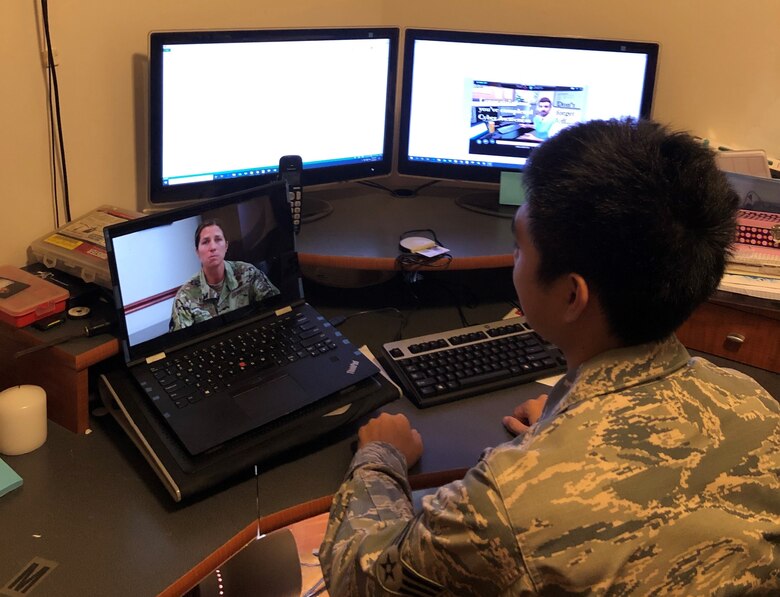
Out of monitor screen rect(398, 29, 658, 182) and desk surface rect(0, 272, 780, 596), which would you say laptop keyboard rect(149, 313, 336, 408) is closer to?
desk surface rect(0, 272, 780, 596)

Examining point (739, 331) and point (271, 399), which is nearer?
point (271, 399)

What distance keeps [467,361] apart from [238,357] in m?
0.42

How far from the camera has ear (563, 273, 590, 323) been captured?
0.85m

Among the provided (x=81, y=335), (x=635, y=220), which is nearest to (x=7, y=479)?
(x=81, y=335)

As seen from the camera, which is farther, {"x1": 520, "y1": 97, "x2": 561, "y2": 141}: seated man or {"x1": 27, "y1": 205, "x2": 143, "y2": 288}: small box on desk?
{"x1": 520, "y1": 97, "x2": 561, "y2": 141}: seated man

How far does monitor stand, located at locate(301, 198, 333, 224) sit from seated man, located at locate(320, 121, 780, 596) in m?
0.92

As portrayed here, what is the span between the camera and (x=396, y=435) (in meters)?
1.19

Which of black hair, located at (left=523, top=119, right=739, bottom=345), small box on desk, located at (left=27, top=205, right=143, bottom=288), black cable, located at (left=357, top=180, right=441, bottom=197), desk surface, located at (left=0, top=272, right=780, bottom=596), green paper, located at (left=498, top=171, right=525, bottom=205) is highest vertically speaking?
black hair, located at (left=523, top=119, right=739, bottom=345)

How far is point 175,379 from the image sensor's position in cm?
122

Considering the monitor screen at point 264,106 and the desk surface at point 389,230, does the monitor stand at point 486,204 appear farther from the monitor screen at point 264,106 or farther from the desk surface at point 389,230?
the monitor screen at point 264,106

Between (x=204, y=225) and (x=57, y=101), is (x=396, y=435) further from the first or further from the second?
(x=57, y=101)

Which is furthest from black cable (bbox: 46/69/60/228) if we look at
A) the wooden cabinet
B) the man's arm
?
the wooden cabinet

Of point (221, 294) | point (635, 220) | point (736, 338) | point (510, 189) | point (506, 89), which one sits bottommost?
point (736, 338)

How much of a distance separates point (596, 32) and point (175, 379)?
131 centimetres
